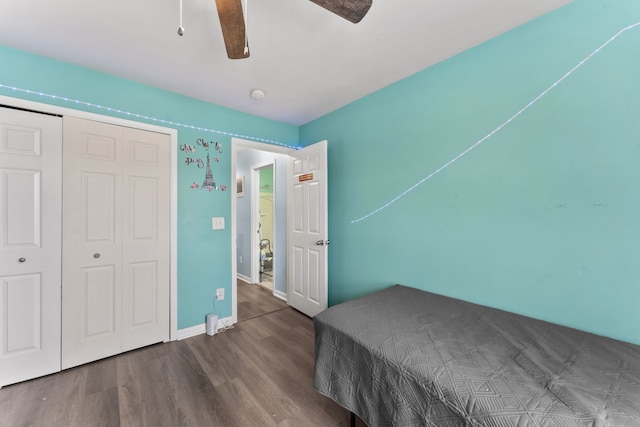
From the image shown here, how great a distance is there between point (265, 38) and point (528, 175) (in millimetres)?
1949

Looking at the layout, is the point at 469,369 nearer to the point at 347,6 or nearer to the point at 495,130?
the point at 495,130

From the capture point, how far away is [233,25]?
1213 mm

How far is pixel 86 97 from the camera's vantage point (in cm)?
207

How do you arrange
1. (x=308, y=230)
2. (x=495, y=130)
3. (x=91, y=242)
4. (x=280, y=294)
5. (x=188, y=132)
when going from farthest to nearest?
(x=280, y=294)
(x=308, y=230)
(x=188, y=132)
(x=91, y=242)
(x=495, y=130)

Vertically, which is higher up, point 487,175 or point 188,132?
A: point 188,132

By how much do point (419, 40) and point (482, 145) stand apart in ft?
2.82

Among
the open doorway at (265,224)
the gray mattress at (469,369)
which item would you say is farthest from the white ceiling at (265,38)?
the open doorway at (265,224)

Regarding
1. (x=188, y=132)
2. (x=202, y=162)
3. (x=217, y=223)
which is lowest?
(x=217, y=223)

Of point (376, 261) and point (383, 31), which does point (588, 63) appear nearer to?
point (383, 31)

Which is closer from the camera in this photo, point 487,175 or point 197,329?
point 487,175

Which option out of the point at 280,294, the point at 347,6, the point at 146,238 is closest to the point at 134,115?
the point at 146,238

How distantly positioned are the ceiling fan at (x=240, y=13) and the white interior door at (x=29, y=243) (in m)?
1.76

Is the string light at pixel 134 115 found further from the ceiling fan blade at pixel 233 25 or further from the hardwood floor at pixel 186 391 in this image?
the hardwood floor at pixel 186 391

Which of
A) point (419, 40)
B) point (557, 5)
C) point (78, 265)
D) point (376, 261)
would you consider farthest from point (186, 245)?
point (557, 5)
